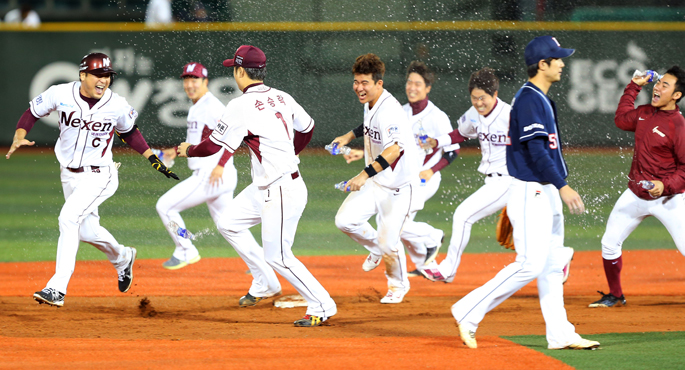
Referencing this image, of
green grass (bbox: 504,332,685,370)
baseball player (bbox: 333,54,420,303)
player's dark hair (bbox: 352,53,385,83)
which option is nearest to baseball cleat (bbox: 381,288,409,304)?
baseball player (bbox: 333,54,420,303)

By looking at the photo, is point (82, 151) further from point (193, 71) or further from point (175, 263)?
point (175, 263)

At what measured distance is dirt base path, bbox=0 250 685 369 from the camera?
16.5 feet

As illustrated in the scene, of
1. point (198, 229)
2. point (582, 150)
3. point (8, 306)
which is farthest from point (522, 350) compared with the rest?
point (582, 150)

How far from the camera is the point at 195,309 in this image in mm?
6738

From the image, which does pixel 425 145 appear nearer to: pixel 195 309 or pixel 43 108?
pixel 195 309

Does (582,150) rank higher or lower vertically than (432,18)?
A: lower

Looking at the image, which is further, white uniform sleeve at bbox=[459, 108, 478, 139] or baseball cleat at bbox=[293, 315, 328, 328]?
white uniform sleeve at bbox=[459, 108, 478, 139]

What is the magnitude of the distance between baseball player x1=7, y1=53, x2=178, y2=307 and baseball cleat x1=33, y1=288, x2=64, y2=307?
32cm

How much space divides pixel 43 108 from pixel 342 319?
3.11 metres

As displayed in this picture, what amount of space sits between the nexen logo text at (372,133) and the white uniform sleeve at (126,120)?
81.5 inches

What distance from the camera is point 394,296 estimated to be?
23.1 feet

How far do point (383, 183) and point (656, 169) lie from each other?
7.63 ft

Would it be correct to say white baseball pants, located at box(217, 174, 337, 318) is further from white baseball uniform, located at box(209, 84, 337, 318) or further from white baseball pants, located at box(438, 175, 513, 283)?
white baseball pants, located at box(438, 175, 513, 283)

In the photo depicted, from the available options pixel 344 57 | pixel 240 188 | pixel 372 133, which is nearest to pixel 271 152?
pixel 372 133
